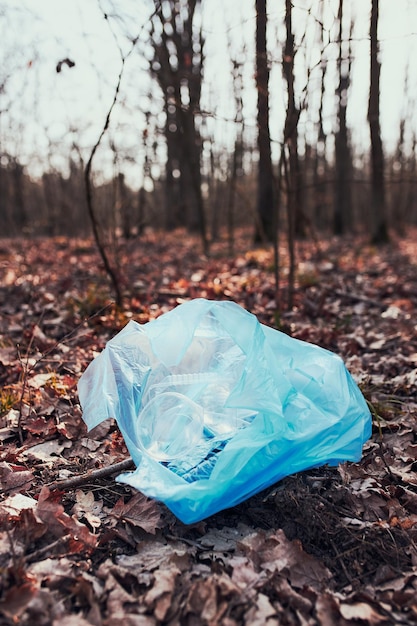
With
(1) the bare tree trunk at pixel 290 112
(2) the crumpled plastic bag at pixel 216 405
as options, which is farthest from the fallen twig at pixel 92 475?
(1) the bare tree trunk at pixel 290 112

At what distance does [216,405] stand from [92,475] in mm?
629

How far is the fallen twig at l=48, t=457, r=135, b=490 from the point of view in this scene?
1.97 metres

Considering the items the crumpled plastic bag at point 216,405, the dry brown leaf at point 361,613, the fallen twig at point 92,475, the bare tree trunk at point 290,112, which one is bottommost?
the dry brown leaf at point 361,613

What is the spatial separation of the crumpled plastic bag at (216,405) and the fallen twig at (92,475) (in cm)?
15

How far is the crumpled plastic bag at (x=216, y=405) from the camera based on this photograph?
174 cm

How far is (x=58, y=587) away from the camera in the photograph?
4.84 ft

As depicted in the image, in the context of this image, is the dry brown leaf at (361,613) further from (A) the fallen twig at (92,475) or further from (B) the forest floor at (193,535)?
(A) the fallen twig at (92,475)

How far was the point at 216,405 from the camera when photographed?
90.4 inches

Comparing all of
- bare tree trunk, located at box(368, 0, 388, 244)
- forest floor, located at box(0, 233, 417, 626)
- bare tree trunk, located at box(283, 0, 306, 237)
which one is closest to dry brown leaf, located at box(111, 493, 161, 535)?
forest floor, located at box(0, 233, 417, 626)

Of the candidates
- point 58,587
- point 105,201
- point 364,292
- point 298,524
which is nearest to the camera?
point 58,587

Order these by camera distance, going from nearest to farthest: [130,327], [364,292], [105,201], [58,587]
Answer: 1. [58,587]
2. [130,327]
3. [364,292]
4. [105,201]

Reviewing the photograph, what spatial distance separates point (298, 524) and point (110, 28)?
11.1 ft

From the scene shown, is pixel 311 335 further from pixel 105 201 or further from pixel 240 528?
pixel 105 201

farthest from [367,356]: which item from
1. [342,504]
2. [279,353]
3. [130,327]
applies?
[130,327]
